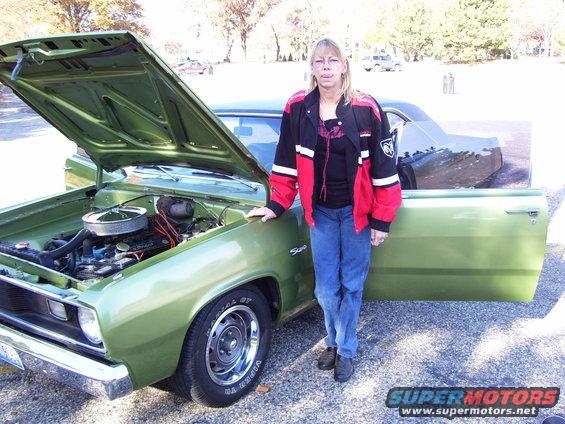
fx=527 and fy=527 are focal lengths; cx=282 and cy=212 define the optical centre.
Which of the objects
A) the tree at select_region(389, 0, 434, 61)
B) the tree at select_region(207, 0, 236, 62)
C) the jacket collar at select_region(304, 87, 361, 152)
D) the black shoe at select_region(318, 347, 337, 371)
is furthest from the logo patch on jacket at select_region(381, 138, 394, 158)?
the tree at select_region(207, 0, 236, 62)

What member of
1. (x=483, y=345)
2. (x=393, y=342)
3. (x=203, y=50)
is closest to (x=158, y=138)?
(x=393, y=342)

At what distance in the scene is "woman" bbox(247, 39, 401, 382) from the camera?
2.70 metres

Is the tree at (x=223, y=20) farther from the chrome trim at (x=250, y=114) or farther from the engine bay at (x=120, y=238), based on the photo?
the engine bay at (x=120, y=238)

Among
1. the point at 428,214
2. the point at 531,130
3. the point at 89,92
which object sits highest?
the point at 89,92

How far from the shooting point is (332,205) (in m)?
2.86

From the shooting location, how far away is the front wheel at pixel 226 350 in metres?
2.65

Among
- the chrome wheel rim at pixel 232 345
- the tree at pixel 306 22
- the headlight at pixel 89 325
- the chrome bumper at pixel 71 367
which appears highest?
the tree at pixel 306 22

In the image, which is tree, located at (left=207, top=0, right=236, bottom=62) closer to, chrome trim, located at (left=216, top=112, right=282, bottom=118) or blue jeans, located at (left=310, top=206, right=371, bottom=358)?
chrome trim, located at (left=216, top=112, right=282, bottom=118)

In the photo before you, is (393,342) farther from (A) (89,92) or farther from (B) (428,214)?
(A) (89,92)

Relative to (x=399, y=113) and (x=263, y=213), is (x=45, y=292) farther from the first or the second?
(x=399, y=113)

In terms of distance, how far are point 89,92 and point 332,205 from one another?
5.35ft

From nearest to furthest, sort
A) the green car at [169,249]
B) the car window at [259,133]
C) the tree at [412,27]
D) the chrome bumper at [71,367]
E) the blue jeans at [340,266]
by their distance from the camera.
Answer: the chrome bumper at [71,367]
the green car at [169,249]
the blue jeans at [340,266]
the car window at [259,133]
the tree at [412,27]

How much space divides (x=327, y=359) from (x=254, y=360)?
19.6 inches

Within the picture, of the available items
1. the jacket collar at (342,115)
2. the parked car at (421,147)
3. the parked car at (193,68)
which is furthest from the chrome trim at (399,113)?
the parked car at (193,68)
